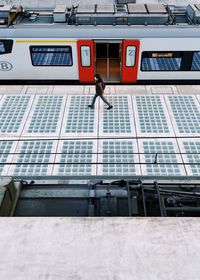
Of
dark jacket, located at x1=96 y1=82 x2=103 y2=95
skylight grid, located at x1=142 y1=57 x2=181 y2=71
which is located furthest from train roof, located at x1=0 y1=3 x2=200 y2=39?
dark jacket, located at x1=96 y1=82 x2=103 y2=95

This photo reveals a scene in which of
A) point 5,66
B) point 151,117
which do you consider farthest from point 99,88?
point 5,66

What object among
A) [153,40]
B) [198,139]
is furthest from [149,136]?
[153,40]

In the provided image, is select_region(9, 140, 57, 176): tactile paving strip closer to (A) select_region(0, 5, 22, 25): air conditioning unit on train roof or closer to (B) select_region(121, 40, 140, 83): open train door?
(B) select_region(121, 40, 140, 83): open train door

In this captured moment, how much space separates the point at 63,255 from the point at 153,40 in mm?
10908

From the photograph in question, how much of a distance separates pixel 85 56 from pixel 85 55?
Answer: 5 cm

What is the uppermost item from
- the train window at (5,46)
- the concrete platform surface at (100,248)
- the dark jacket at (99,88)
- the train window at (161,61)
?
the train window at (5,46)

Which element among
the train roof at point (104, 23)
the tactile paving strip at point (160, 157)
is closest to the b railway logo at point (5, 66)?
the train roof at point (104, 23)

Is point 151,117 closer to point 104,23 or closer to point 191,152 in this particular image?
point 191,152

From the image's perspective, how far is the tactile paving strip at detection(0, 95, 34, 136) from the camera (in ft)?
35.1

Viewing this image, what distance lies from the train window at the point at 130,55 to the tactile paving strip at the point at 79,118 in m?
2.52

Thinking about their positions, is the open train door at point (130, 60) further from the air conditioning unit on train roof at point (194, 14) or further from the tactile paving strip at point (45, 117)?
the tactile paving strip at point (45, 117)

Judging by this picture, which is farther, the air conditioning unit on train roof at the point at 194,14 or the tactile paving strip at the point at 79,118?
the air conditioning unit on train roof at the point at 194,14

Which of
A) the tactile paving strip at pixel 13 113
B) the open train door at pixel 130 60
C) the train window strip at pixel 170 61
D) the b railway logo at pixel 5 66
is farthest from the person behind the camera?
the b railway logo at pixel 5 66

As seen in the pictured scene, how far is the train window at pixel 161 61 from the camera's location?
13023mm
